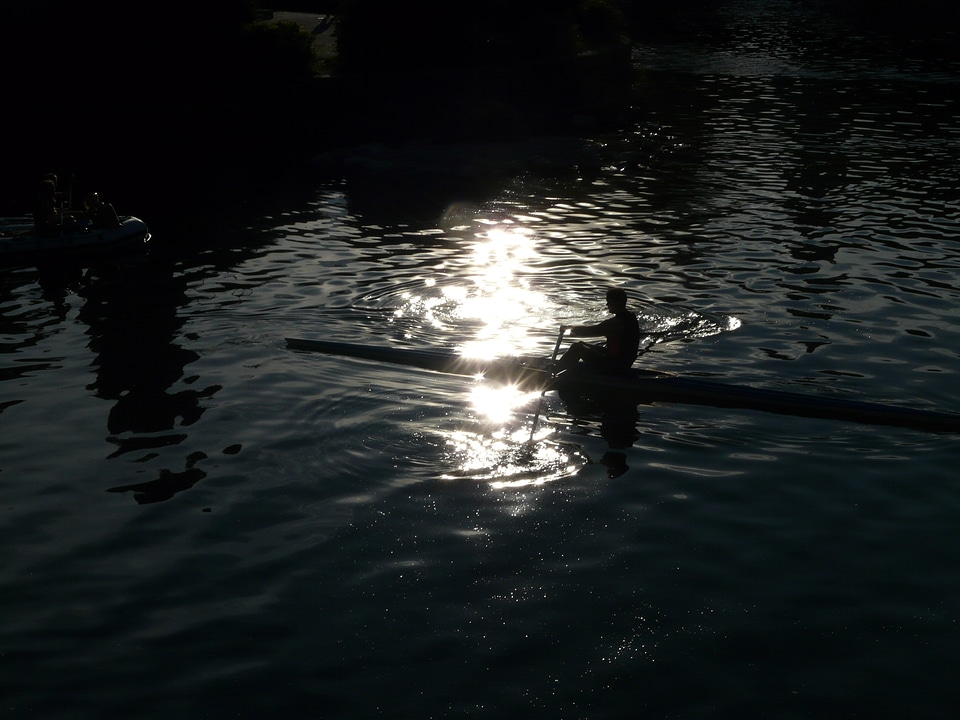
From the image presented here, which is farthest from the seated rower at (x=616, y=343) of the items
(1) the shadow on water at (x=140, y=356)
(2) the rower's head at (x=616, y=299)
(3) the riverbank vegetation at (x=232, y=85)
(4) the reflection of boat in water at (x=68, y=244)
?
(3) the riverbank vegetation at (x=232, y=85)

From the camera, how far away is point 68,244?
81.7ft

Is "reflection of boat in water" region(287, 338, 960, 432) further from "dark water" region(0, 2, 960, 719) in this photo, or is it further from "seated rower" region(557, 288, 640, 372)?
"dark water" region(0, 2, 960, 719)

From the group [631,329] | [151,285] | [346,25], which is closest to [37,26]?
[346,25]

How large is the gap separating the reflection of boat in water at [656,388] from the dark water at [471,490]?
0.28 m

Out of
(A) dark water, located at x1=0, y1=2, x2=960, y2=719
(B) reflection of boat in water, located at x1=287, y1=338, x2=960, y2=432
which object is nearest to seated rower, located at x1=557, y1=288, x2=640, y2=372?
(B) reflection of boat in water, located at x1=287, y1=338, x2=960, y2=432

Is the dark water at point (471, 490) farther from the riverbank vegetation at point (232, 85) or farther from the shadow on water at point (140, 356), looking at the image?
the riverbank vegetation at point (232, 85)

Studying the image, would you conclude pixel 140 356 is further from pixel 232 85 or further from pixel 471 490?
pixel 232 85

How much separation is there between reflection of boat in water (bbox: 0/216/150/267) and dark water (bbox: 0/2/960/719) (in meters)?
1.35

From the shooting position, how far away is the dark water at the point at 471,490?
9.33 metres

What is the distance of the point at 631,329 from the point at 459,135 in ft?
81.2

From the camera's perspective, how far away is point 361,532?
1180 centimetres

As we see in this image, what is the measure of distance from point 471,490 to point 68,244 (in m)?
16.0

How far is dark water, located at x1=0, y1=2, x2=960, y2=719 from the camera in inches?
367

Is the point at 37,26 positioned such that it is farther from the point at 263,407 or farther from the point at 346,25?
the point at 263,407
